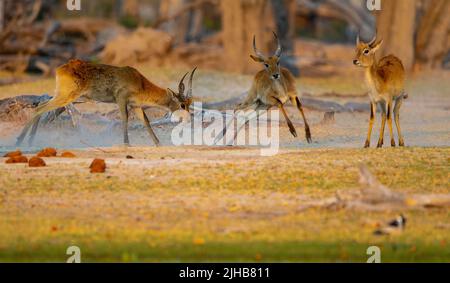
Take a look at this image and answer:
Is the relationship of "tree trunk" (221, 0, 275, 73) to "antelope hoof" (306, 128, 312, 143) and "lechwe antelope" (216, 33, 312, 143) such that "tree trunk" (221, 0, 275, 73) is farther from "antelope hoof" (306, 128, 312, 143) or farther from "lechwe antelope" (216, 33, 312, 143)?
"antelope hoof" (306, 128, 312, 143)

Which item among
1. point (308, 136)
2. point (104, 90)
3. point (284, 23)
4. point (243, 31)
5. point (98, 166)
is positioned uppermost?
point (284, 23)

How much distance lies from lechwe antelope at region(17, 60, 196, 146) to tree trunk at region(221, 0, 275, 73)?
423 inches

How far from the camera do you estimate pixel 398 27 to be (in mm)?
26672

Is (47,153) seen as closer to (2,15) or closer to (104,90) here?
(104,90)

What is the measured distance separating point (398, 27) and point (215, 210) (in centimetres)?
1614

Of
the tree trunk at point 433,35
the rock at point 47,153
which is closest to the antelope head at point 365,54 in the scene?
the rock at point 47,153

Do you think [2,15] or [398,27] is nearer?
[398,27]

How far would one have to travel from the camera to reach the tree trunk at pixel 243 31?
2645 centimetres

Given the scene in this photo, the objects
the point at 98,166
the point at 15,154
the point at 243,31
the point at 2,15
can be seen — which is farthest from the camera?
the point at 2,15

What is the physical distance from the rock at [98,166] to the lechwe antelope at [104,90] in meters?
2.25

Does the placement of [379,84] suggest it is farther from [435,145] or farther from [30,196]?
[30,196]

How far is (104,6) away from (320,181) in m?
39.8

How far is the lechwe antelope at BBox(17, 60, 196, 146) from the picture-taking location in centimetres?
1538
